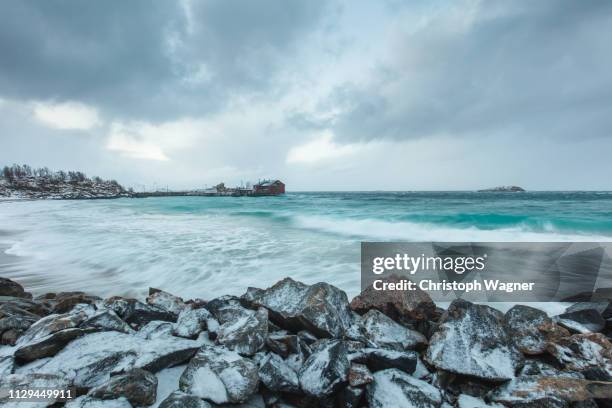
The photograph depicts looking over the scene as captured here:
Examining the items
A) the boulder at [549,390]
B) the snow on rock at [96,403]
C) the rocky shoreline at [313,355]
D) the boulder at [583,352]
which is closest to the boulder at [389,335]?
the rocky shoreline at [313,355]

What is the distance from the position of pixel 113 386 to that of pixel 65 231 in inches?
636

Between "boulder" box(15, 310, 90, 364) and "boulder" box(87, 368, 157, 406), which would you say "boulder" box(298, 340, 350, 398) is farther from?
"boulder" box(15, 310, 90, 364)

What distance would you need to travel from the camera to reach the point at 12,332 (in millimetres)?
2982

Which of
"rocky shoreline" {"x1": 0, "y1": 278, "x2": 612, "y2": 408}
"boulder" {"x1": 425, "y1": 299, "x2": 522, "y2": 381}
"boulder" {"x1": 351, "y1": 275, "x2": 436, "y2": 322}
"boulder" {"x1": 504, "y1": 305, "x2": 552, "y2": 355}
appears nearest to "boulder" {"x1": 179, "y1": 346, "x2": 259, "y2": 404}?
"rocky shoreline" {"x1": 0, "y1": 278, "x2": 612, "y2": 408}

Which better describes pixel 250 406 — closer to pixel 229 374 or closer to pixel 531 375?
pixel 229 374

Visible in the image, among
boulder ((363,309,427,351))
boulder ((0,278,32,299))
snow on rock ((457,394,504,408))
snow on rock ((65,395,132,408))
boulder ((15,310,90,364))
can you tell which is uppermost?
boulder ((15,310,90,364))

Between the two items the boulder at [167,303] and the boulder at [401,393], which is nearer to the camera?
the boulder at [401,393]

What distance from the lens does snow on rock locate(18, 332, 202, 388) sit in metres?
2.30

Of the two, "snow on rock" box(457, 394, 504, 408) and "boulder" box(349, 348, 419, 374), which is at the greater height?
"boulder" box(349, 348, 419, 374)

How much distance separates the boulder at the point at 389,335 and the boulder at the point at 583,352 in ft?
4.09

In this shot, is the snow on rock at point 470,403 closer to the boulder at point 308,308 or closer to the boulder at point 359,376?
the boulder at point 359,376

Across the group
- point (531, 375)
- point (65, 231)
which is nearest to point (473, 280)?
point (531, 375)

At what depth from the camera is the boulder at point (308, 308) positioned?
2.94 meters

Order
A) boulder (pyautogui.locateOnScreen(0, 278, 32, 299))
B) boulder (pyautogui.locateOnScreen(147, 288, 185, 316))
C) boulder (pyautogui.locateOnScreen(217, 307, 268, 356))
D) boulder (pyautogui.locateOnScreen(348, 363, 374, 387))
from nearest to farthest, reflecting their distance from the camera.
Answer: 1. boulder (pyautogui.locateOnScreen(348, 363, 374, 387))
2. boulder (pyautogui.locateOnScreen(217, 307, 268, 356))
3. boulder (pyautogui.locateOnScreen(147, 288, 185, 316))
4. boulder (pyautogui.locateOnScreen(0, 278, 32, 299))
